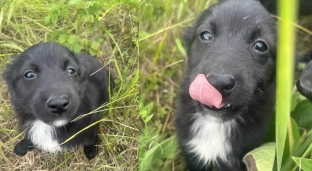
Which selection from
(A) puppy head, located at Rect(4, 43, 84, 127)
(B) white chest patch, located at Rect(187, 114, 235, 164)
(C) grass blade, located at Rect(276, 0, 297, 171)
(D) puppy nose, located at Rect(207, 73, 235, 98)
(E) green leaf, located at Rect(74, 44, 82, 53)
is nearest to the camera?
(C) grass blade, located at Rect(276, 0, 297, 171)

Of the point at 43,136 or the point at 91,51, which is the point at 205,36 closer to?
→ the point at 91,51

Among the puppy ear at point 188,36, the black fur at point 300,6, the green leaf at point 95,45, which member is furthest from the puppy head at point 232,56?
the black fur at point 300,6

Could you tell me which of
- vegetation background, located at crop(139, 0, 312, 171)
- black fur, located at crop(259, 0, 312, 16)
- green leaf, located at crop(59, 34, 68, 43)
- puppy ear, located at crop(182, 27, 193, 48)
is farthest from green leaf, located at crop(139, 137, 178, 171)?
black fur, located at crop(259, 0, 312, 16)

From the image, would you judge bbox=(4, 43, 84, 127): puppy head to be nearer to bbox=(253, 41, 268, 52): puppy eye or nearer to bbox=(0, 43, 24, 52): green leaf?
bbox=(0, 43, 24, 52): green leaf

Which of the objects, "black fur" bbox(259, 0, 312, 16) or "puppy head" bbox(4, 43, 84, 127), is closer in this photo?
"puppy head" bbox(4, 43, 84, 127)

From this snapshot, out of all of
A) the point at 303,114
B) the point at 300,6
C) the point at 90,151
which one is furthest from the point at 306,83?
the point at 90,151

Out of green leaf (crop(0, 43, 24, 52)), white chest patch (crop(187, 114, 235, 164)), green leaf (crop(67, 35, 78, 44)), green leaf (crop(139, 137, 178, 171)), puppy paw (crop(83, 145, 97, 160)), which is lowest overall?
green leaf (crop(139, 137, 178, 171))

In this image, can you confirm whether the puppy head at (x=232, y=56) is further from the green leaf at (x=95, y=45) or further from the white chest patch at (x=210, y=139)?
the green leaf at (x=95, y=45)

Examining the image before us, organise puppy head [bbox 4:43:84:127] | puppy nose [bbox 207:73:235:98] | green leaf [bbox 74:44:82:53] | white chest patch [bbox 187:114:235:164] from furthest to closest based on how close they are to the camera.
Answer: white chest patch [bbox 187:114:235:164]
green leaf [bbox 74:44:82:53]
puppy head [bbox 4:43:84:127]
puppy nose [bbox 207:73:235:98]
